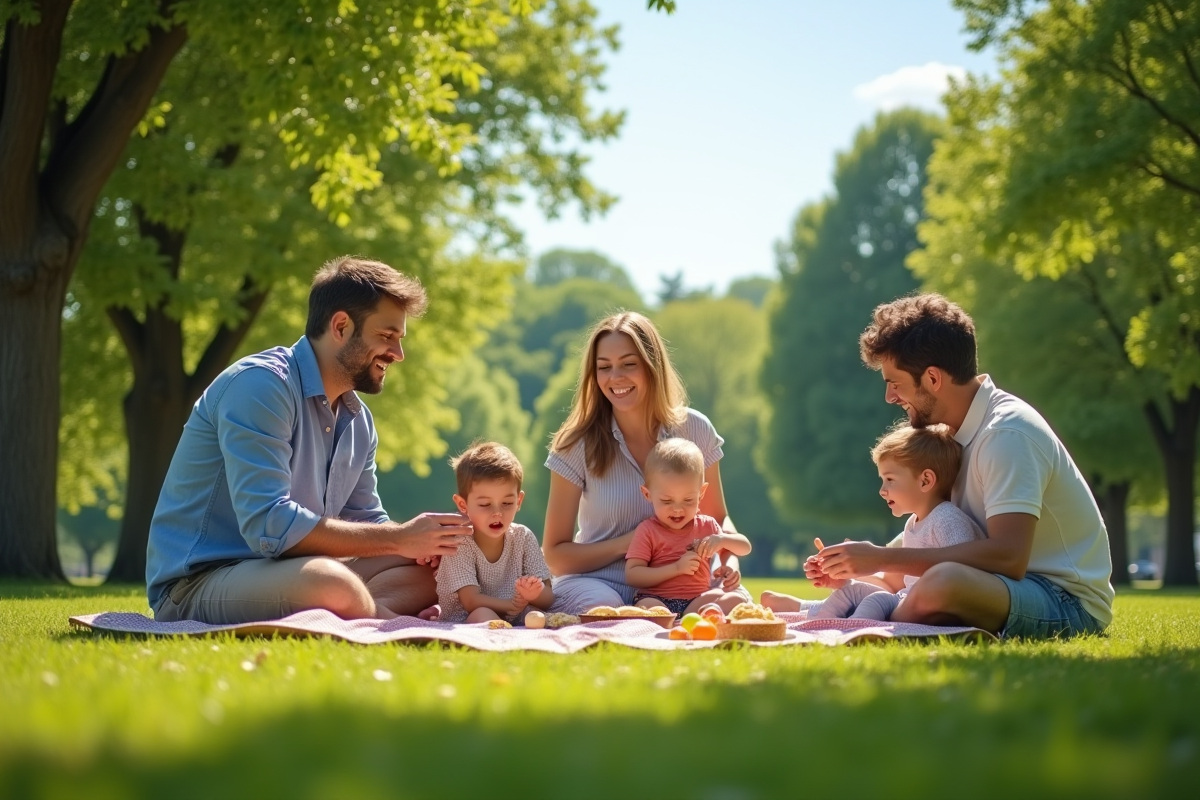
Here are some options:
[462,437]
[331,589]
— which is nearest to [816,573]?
[331,589]

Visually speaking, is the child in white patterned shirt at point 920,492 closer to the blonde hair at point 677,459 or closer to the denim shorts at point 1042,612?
the denim shorts at point 1042,612

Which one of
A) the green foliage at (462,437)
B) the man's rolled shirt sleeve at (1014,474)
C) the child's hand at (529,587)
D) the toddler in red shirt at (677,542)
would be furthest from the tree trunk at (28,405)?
the green foliage at (462,437)

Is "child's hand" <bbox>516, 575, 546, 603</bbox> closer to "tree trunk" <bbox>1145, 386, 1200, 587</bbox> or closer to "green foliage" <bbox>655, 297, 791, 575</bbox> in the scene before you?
"tree trunk" <bbox>1145, 386, 1200, 587</bbox>

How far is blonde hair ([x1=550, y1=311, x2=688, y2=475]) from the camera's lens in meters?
8.02

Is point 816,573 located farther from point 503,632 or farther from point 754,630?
point 503,632

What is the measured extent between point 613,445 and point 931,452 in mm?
2133

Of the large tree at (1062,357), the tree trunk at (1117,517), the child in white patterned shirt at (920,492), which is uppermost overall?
the large tree at (1062,357)

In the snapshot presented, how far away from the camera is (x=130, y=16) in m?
12.6

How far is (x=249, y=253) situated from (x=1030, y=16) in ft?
41.4

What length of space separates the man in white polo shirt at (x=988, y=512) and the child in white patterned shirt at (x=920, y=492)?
87 mm

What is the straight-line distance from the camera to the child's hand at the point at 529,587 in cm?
723

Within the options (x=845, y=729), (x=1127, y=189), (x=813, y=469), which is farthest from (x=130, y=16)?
(x=813, y=469)

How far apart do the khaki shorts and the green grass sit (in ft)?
3.59

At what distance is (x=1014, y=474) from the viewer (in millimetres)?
6277
